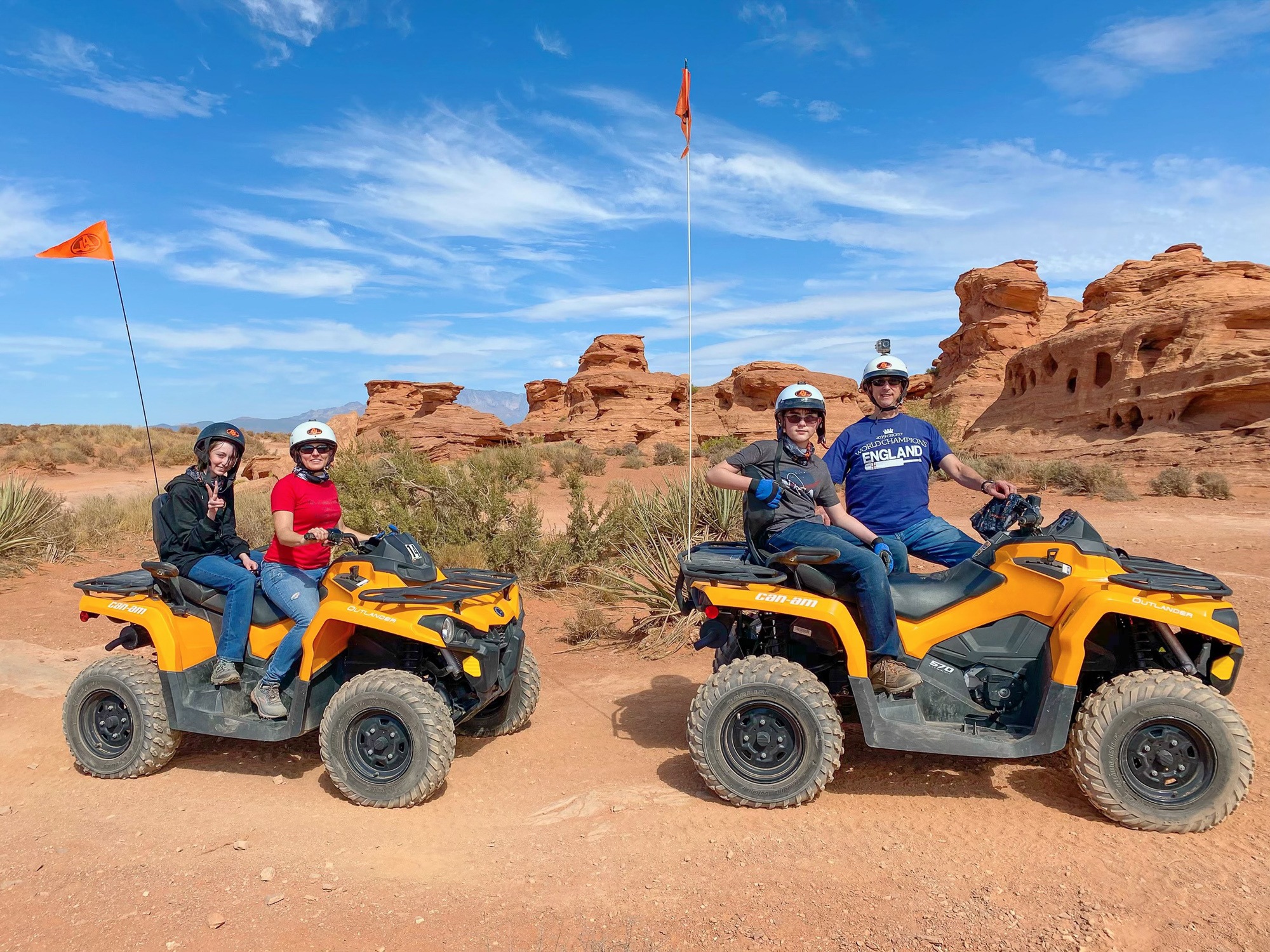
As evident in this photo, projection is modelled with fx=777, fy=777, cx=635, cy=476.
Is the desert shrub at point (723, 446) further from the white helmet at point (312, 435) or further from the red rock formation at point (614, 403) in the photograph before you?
the white helmet at point (312, 435)

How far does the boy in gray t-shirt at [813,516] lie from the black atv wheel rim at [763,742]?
1.63ft

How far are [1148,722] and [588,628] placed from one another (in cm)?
516

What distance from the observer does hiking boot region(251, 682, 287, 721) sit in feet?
Result: 14.1

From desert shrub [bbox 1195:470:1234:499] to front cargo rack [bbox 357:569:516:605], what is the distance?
17.7 metres

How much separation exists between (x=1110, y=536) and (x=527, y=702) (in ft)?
33.1

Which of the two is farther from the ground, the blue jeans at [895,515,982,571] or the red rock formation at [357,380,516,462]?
the red rock formation at [357,380,516,462]

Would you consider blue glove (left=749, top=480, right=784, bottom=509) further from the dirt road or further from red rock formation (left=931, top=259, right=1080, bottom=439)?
red rock formation (left=931, top=259, right=1080, bottom=439)

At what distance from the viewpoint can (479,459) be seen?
1416cm

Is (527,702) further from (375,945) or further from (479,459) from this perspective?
(479,459)

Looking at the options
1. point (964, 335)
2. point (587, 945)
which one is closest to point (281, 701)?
point (587, 945)

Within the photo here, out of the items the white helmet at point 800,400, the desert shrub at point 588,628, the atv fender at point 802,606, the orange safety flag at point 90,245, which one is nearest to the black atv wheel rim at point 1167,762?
the atv fender at point 802,606

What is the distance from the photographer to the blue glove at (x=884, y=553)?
4.00 m

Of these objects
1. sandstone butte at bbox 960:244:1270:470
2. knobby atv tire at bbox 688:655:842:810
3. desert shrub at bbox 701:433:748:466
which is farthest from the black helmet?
desert shrub at bbox 701:433:748:466

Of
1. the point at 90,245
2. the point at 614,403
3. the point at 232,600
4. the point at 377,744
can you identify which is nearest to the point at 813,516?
the point at 377,744
